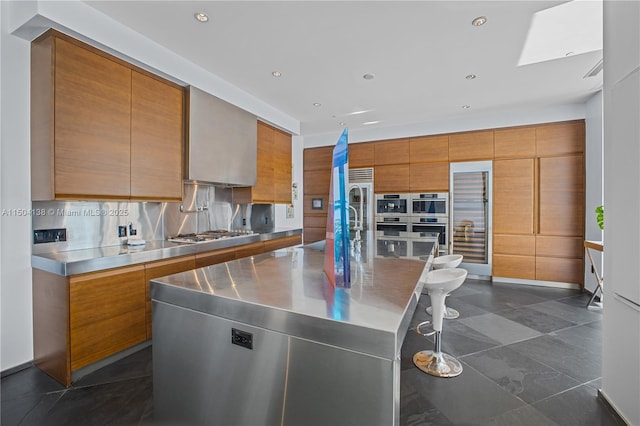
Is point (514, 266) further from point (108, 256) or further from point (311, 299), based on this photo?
point (108, 256)

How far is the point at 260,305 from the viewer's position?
1.12m

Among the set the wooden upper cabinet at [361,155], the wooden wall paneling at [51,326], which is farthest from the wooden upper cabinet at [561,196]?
the wooden wall paneling at [51,326]

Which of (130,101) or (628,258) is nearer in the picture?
(628,258)

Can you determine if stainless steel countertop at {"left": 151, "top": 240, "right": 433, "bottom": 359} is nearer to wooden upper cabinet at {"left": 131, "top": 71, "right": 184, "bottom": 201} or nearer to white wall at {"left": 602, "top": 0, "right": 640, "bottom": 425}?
white wall at {"left": 602, "top": 0, "right": 640, "bottom": 425}

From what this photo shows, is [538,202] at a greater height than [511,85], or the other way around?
[511,85]

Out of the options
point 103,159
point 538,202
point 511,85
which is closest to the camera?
point 103,159

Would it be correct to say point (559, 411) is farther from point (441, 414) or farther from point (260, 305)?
point (260, 305)

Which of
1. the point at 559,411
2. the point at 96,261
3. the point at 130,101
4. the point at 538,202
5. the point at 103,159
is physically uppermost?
the point at 130,101

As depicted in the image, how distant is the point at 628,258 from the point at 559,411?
1.02m

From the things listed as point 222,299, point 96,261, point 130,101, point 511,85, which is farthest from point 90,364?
point 511,85

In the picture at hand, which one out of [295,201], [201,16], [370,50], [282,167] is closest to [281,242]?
[282,167]

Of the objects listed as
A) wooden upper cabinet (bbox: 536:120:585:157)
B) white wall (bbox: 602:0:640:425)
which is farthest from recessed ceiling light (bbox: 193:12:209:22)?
wooden upper cabinet (bbox: 536:120:585:157)

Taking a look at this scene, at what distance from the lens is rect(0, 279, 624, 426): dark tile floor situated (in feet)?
5.68

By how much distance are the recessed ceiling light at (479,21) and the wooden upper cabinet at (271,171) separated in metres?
2.94
